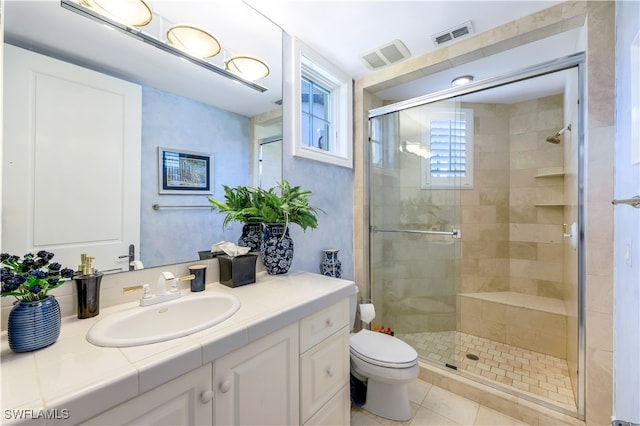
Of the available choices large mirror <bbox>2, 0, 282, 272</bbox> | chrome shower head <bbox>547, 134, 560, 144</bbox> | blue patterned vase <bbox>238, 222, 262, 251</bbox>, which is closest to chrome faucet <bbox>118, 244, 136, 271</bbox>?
large mirror <bbox>2, 0, 282, 272</bbox>

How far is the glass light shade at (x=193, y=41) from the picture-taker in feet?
4.12

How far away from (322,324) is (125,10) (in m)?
1.58

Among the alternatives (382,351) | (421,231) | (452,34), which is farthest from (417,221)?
(452,34)

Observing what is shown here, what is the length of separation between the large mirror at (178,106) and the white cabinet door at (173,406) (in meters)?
0.61

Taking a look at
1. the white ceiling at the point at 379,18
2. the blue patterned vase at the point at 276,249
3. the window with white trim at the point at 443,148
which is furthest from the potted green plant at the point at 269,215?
the window with white trim at the point at 443,148

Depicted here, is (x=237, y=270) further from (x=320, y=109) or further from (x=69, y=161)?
(x=320, y=109)

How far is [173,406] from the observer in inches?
27.5

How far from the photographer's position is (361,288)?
90.6 inches

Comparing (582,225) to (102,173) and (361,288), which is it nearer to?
(361,288)

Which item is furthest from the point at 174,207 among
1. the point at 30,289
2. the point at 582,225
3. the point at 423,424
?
the point at 582,225

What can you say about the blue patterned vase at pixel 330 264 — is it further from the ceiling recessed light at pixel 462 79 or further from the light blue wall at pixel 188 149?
the ceiling recessed light at pixel 462 79

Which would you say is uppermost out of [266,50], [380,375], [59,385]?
[266,50]

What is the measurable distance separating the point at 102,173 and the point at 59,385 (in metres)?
0.77

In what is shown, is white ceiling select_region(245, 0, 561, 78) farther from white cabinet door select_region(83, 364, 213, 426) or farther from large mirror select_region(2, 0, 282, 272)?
white cabinet door select_region(83, 364, 213, 426)
